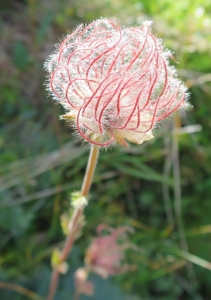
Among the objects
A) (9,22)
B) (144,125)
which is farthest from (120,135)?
(9,22)

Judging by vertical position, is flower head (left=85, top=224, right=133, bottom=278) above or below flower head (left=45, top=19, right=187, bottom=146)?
below

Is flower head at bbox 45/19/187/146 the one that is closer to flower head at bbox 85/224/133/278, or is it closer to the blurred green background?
flower head at bbox 85/224/133/278

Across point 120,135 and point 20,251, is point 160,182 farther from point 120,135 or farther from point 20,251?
point 120,135

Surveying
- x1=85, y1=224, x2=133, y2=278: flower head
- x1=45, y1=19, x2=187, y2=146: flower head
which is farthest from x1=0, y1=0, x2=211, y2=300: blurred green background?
x1=45, y1=19, x2=187, y2=146: flower head

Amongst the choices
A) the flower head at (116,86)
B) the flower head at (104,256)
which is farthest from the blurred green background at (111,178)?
the flower head at (116,86)

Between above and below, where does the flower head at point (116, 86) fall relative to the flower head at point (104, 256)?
above

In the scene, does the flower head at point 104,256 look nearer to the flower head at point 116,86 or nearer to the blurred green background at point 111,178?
the blurred green background at point 111,178

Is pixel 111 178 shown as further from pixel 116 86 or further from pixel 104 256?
pixel 116 86
